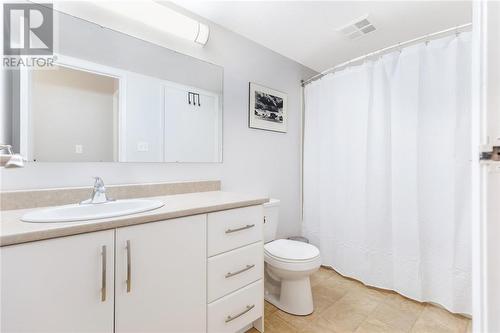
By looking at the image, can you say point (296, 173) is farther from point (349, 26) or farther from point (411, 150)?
point (349, 26)

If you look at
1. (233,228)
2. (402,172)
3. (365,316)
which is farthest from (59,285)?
(402,172)

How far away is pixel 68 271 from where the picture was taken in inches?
32.1

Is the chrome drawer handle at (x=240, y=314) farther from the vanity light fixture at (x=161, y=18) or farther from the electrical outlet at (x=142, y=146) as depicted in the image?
the vanity light fixture at (x=161, y=18)

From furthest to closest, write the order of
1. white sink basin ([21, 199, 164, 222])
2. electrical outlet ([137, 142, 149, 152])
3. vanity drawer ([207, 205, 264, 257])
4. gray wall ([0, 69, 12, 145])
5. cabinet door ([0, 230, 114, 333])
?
electrical outlet ([137, 142, 149, 152]) → vanity drawer ([207, 205, 264, 257]) → gray wall ([0, 69, 12, 145]) → white sink basin ([21, 199, 164, 222]) → cabinet door ([0, 230, 114, 333])

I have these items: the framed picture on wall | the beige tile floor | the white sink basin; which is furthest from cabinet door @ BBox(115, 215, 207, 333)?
the framed picture on wall

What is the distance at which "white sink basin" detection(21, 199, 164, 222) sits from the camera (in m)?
0.87

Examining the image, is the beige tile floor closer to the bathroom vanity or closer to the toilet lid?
the bathroom vanity

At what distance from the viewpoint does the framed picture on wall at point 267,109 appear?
209 cm

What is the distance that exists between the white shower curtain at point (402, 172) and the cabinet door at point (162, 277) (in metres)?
1.49

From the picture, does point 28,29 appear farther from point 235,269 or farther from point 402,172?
point 402,172

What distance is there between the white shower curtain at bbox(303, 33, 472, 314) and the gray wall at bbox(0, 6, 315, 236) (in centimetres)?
32

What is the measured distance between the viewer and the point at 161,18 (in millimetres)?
1483

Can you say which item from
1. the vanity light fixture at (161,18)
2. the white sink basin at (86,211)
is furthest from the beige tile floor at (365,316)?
the vanity light fixture at (161,18)

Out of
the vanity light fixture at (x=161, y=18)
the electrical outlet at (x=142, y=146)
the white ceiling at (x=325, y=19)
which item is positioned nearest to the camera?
the vanity light fixture at (x=161, y=18)
